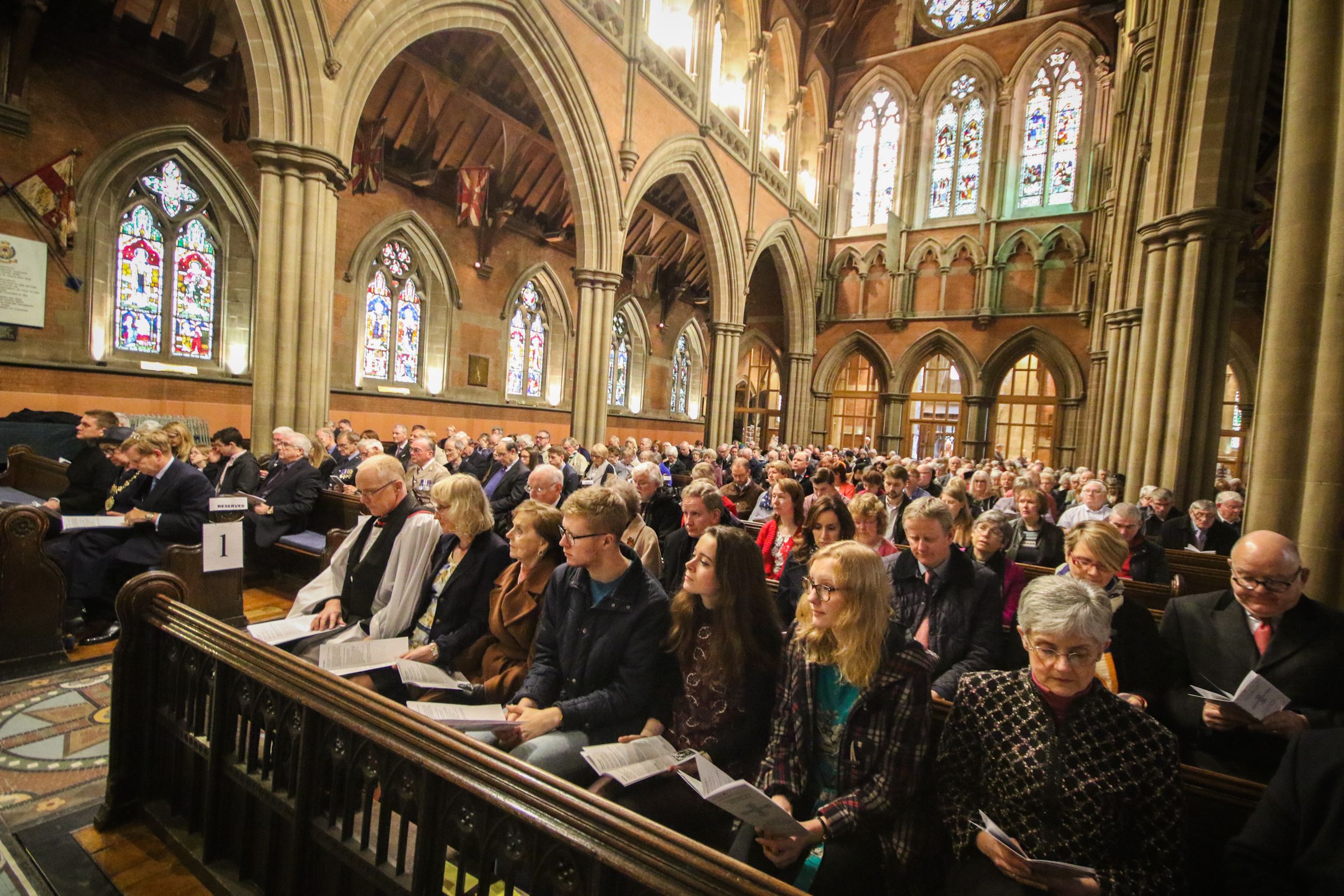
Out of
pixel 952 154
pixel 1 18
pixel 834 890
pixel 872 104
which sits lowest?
pixel 834 890

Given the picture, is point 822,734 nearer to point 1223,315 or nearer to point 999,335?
point 1223,315

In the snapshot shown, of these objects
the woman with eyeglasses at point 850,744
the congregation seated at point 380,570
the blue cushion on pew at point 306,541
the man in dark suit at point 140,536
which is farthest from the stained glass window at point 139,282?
the woman with eyeglasses at point 850,744

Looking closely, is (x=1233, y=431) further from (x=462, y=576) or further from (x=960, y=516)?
(x=462, y=576)

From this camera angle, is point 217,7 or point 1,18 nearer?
point 1,18

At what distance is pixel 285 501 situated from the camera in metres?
5.45

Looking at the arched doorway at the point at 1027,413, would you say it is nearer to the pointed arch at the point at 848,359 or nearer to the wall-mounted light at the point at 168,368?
A: the pointed arch at the point at 848,359

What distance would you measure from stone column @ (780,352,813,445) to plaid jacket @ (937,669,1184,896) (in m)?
18.3

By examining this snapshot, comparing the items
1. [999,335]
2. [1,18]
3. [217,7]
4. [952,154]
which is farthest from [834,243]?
[1,18]

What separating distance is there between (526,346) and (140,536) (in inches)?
483

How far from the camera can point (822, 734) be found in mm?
1891

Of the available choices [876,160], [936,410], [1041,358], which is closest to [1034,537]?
[1041,358]

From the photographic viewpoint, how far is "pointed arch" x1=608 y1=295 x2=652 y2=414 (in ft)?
64.8

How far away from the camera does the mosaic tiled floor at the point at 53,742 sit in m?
2.51

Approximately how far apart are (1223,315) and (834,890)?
7.55 metres
